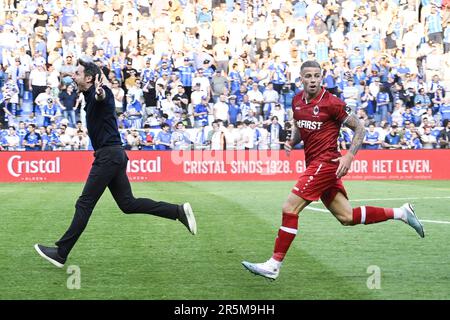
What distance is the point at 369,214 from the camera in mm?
9797

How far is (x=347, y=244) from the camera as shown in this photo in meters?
11.9

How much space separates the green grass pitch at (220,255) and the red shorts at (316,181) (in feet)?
2.75

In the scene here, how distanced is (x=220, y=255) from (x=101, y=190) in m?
1.76

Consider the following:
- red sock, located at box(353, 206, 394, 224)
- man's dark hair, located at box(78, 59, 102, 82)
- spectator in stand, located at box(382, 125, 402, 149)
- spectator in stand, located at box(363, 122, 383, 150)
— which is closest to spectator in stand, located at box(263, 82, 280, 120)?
spectator in stand, located at box(363, 122, 383, 150)

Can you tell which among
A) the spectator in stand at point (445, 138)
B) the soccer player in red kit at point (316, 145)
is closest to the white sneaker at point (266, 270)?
the soccer player in red kit at point (316, 145)

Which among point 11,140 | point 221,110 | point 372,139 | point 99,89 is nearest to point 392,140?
point 372,139

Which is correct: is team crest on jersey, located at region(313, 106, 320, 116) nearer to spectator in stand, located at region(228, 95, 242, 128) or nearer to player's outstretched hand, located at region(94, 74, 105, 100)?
player's outstretched hand, located at region(94, 74, 105, 100)

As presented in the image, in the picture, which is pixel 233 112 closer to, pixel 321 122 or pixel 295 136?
pixel 295 136

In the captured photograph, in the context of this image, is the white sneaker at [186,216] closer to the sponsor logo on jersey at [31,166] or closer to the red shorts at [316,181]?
the red shorts at [316,181]

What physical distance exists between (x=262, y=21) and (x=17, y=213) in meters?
17.4

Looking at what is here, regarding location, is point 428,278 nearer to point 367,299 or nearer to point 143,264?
point 367,299

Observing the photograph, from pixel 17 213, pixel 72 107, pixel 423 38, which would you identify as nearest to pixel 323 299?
pixel 17 213

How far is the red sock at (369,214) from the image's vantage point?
31.7ft

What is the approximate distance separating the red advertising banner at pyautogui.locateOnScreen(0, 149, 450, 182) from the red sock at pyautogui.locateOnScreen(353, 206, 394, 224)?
19.2 metres
